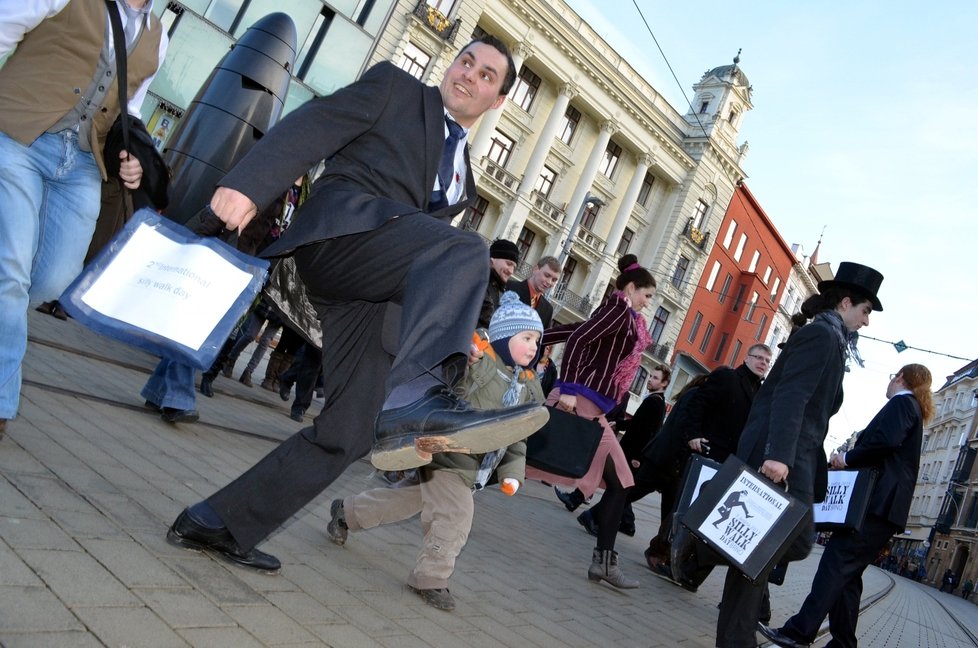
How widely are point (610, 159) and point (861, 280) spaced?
121ft

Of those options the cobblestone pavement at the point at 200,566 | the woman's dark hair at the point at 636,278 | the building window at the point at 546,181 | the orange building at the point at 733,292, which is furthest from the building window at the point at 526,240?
the woman's dark hair at the point at 636,278

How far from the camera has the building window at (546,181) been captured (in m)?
38.2

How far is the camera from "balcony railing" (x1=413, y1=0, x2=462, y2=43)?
29.3 metres

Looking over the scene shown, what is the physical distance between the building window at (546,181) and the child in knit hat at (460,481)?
34.4m

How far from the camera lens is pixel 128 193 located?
3512 mm

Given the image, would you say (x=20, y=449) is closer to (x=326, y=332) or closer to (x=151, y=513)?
(x=151, y=513)

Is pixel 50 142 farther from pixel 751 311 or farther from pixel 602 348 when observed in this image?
pixel 751 311

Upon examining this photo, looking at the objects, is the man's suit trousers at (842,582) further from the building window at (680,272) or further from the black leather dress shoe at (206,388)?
the building window at (680,272)

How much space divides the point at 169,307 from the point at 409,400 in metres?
0.91

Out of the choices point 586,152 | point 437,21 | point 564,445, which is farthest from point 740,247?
point 564,445

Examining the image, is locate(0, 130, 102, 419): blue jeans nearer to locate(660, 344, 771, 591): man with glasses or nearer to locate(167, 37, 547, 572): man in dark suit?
locate(167, 37, 547, 572): man in dark suit

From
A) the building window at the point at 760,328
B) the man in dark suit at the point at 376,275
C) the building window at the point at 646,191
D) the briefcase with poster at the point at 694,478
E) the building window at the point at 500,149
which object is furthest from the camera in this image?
the building window at the point at 760,328

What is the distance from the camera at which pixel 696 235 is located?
44531 mm

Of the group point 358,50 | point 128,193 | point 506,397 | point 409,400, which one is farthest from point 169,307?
point 358,50
